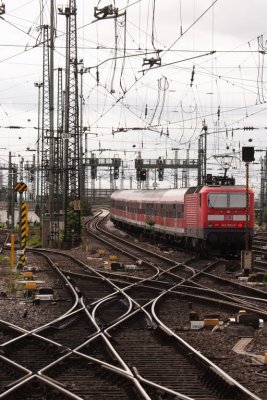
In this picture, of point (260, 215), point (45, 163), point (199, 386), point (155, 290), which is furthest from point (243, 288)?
point (260, 215)

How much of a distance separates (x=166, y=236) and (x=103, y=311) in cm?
2499

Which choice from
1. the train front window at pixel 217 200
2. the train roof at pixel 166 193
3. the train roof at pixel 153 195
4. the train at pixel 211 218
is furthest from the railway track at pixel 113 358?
the train roof at pixel 153 195

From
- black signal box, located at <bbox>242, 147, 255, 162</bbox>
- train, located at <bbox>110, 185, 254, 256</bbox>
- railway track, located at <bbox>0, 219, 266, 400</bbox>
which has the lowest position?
railway track, located at <bbox>0, 219, 266, 400</bbox>

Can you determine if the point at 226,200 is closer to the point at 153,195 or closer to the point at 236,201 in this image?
the point at 236,201

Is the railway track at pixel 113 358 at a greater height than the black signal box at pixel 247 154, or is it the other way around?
the black signal box at pixel 247 154

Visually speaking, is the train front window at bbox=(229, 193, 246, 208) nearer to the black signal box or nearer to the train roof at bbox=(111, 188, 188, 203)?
the train roof at bbox=(111, 188, 188, 203)

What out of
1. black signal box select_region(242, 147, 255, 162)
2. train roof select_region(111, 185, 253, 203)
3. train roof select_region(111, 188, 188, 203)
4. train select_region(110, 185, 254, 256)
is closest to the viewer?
black signal box select_region(242, 147, 255, 162)

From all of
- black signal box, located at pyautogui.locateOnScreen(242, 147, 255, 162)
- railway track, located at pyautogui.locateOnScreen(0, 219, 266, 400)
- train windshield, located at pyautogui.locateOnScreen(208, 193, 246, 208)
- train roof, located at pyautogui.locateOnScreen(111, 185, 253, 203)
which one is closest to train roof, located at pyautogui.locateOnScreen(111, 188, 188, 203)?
train roof, located at pyautogui.locateOnScreen(111, 185, 253, 203)

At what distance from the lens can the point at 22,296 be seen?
18.0 m

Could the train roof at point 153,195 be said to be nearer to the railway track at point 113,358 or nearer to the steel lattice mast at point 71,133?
the steel lattice mast at point 71,133

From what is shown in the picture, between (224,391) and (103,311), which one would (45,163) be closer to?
(103,311)

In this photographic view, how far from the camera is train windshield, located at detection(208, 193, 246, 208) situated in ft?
97.3

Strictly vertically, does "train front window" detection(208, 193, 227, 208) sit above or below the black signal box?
below

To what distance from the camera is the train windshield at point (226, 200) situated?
97.3 feet
